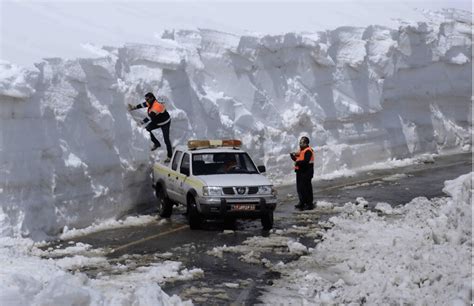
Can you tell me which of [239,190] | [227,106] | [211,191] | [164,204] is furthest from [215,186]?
[227,106]

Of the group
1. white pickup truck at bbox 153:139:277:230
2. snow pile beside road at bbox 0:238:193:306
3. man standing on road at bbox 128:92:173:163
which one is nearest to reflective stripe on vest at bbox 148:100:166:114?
man standing on road at bbox 128:92:173:163

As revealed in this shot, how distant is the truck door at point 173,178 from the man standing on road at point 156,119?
2.59 feet

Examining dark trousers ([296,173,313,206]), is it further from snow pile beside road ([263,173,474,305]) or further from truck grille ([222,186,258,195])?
snow pile beside road ([263,173,474,305])

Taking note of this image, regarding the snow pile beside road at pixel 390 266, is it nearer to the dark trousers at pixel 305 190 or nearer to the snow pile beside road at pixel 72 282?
the snow pile beside road at pixel 72 282

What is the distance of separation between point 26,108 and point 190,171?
3.64 m

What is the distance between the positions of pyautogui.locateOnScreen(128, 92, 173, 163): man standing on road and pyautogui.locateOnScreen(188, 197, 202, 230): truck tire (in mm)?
2378

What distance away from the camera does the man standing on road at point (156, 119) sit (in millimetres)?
17766

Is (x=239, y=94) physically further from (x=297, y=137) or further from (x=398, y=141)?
(x=398, y=141)

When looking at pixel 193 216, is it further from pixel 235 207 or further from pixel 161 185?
pixel 161 185

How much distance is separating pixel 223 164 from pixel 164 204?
173 cm

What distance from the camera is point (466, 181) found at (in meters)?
13.7

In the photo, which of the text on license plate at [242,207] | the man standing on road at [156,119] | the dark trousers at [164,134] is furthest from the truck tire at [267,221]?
the dark trousers at [164,134]

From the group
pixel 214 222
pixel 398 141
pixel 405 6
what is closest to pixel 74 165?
pixel 214 222

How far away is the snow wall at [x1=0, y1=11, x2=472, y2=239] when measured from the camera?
47.0 ft
